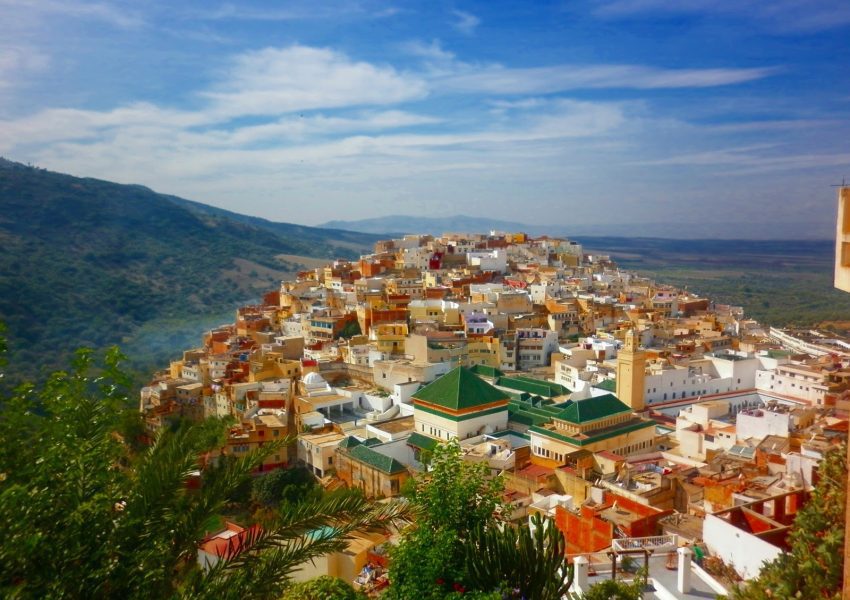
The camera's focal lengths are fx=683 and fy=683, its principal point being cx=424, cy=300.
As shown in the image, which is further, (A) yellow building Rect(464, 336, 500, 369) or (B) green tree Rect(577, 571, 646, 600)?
(A) yellow building Rect(464, 336, 500, 369)

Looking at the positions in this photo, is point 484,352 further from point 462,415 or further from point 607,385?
point 462,415

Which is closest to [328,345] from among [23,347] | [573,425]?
[573,425]

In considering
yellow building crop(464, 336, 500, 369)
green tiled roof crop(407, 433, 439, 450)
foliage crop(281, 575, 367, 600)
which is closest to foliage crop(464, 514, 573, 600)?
foliage crop(281, 575, 367, 600)

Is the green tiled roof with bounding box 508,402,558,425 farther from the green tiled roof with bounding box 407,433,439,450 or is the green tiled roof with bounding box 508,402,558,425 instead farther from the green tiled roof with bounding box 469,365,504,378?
the green tiled roof with bounding box 469,365,504,378

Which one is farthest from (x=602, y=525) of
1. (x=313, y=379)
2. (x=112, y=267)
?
(x=112, y=267)

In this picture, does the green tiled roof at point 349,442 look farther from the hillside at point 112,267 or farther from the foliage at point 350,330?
the hillside at point 112,267

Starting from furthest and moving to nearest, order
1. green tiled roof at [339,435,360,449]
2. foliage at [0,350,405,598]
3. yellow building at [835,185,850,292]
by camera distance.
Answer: green tiled roof at [339,435,360,449] < foliage at [0,350,405,598] < yellow building at [835,185,850,292]
